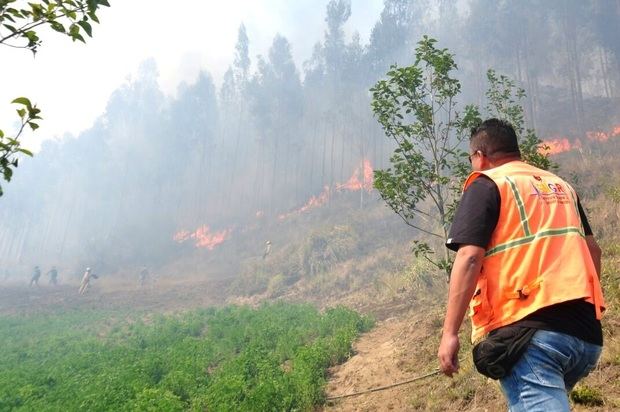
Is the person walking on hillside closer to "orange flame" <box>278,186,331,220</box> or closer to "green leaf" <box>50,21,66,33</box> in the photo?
"green leaf" <box>50,21,66,33</box>

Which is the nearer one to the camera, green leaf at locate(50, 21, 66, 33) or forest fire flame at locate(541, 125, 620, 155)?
green leaf at locate(50, 21, 66, 33)

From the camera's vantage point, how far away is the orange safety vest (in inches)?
70.4

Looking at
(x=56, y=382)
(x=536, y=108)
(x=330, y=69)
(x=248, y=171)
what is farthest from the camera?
(x=248, y=171)

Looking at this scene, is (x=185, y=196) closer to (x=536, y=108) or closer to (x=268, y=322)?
(x=536, y=108)

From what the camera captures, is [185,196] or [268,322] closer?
[268,322]

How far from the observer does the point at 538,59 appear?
40.0 m

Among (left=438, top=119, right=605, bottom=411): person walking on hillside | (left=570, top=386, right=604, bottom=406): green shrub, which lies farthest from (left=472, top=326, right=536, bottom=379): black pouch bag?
(left=570, top=386, right=604, bottom=406): green shrub

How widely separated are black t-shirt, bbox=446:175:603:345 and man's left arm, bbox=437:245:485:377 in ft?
0.21

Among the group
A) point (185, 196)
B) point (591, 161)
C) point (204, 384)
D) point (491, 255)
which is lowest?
point (204, 384)

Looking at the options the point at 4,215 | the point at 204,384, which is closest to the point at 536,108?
the point at 204,384

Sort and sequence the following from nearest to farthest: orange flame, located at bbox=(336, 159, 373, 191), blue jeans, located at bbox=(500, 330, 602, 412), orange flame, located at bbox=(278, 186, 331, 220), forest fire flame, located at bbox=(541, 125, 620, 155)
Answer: blue jeans, located at bbox=(500, 330, 602, 412), forest fire flame, located at bbox=(541, 125, 620, 155), orange flame, located at bbox=(336, 159, 373, 191), orange flame, located at bbox=(278, 186, 331, 220)

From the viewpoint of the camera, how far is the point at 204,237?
52.3 m

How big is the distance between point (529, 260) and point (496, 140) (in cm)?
82

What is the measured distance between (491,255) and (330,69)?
56.8 m
